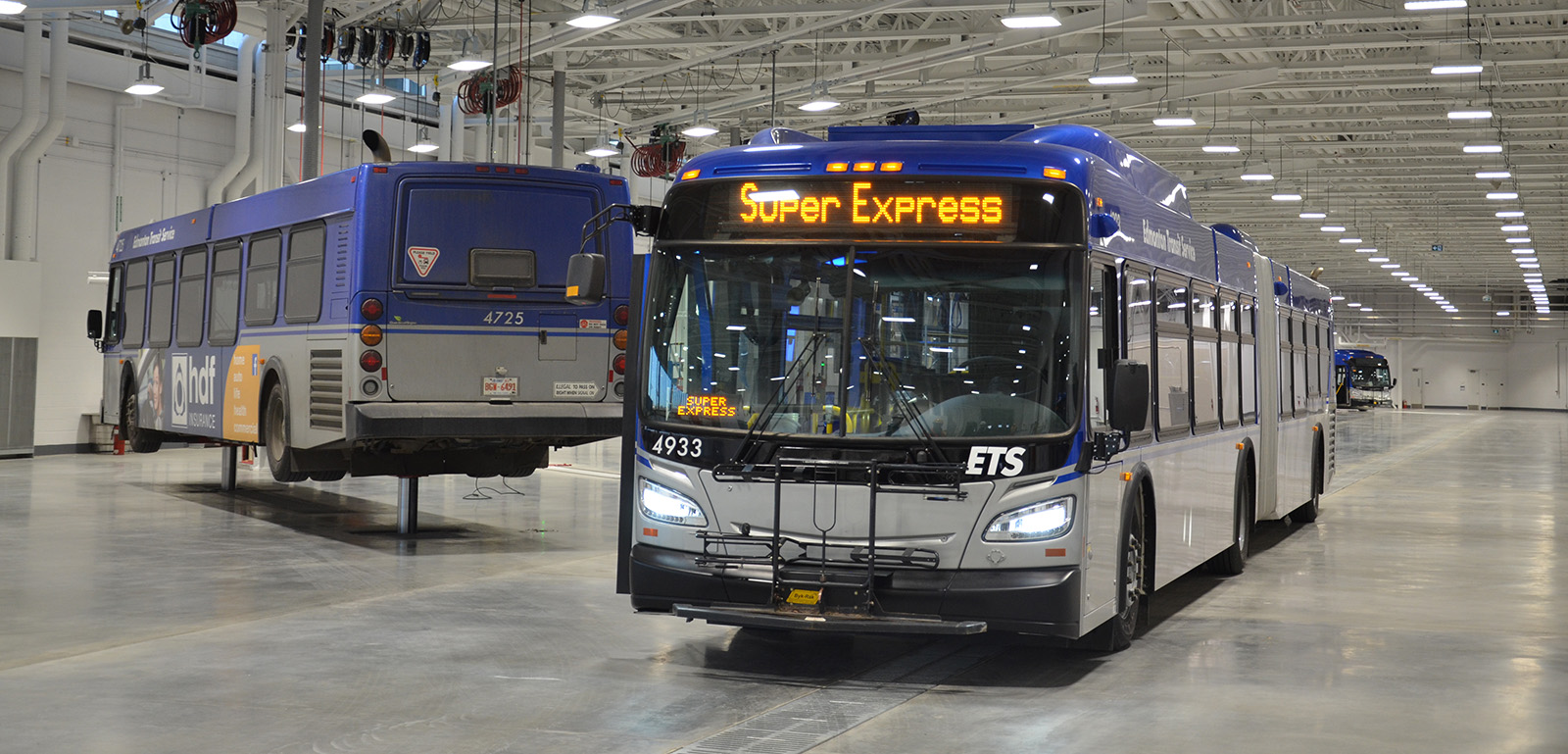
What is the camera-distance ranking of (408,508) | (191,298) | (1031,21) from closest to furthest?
(408,508)
(191,298)
(1031,21)

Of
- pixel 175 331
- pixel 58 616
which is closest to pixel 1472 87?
pixel 175 331

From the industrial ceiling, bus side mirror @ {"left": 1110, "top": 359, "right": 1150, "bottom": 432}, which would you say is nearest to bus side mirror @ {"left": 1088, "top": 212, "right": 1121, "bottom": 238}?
bus side mirror @ {"left": 1110, "top": 359, "right": 1150, "bottom": 432}

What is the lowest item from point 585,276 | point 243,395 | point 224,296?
point 243,395

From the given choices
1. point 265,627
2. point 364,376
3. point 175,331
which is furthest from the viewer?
point 175,331

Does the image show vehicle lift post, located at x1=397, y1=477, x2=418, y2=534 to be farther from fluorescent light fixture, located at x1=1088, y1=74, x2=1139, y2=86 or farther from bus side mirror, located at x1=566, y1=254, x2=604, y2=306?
fluorescent light fixture, located at x1=1088, y1=74, x2=1139, y2=86

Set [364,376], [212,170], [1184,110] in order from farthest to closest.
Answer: [1184,110]
[212,170]
[364,376]

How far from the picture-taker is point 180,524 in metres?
14.6

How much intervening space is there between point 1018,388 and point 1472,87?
84.0 ft

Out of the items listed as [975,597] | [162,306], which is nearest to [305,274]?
[162,306]

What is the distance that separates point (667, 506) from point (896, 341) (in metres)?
1.40

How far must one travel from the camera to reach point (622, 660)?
7988 mm

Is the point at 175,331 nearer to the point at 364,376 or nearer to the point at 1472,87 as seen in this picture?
the point at 364,376

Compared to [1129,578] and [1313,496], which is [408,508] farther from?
[1313,496]

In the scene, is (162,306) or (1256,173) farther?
(1256,173)
